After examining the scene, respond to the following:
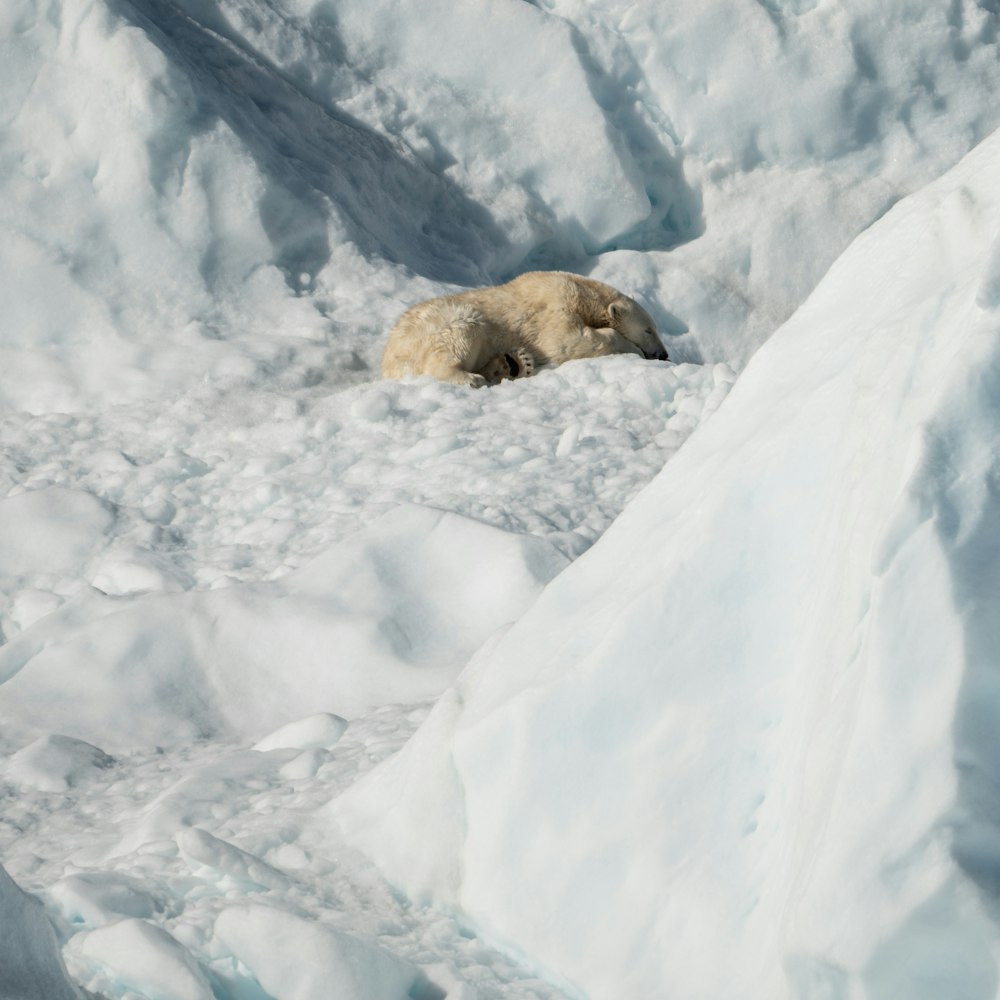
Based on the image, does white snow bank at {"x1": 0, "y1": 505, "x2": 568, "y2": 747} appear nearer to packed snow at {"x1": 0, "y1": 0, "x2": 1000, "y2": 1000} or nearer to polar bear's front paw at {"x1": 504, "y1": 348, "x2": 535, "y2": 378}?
packed snow at {"x1": 0, "y1": 0, "x2": 1000, "y2": 1000}

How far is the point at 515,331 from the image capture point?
24.2 feet

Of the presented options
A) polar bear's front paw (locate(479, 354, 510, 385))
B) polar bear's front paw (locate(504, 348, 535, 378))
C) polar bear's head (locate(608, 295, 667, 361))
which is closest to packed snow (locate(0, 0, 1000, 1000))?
polar bear's front paw (locate(479, 354, 510, 385))

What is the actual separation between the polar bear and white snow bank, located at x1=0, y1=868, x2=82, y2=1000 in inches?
199

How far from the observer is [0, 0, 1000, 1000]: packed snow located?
1.71 meters

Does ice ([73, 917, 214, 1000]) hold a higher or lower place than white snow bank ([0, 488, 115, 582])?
lower

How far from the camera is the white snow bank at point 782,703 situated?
Answer: 1562mm

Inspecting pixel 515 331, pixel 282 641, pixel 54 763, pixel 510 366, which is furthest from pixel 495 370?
pixel 54 763

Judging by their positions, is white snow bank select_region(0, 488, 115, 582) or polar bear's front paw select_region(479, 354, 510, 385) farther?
polar bear's front paw select_region(479, 354, 510, 385)

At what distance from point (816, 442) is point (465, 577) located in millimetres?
2331

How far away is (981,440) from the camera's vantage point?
169 centimetres

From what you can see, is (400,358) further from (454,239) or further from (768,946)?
(768,946)

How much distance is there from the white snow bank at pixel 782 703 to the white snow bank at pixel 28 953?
2.40 feet

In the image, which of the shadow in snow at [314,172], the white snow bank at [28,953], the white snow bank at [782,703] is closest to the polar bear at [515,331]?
the shadow in snow at [314,172]

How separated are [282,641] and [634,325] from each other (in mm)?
4136
